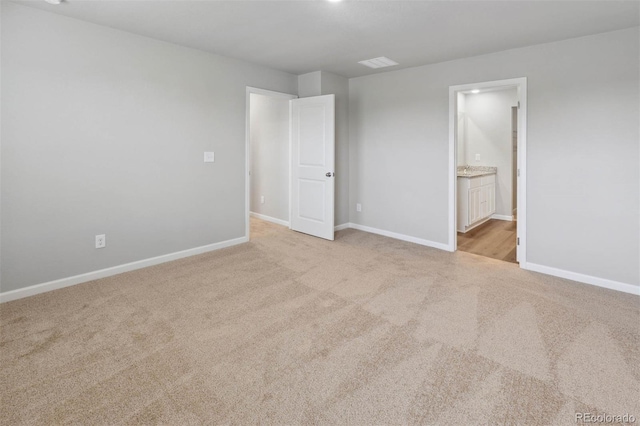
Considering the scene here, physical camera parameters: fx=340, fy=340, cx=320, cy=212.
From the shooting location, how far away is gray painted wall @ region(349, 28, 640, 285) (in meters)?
3.08

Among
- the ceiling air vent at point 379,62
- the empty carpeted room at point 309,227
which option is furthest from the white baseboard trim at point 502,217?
the ceiling air vent at point 379,62

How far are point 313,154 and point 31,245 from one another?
331 cm

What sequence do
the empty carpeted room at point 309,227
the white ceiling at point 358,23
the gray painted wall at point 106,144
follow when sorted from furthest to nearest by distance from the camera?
the gray painted wall at point 106,144, the white ceiling at point 358,23, the empty carpeted room at point 309,227

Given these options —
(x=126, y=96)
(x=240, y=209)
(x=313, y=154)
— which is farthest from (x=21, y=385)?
(x=313, y=154)

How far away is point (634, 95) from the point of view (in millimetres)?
3016

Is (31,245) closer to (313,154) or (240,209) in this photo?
(240,209)

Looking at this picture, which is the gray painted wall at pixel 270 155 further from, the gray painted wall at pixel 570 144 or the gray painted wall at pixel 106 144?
the gray painted wall at pixel 570 144

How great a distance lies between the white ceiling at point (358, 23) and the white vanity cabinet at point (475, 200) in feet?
6.97

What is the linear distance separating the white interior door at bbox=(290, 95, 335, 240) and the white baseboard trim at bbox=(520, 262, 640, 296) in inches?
97.1

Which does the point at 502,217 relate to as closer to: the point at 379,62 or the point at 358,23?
the point at 379,62

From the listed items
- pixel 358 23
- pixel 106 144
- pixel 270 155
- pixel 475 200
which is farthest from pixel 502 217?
pixel 106 144

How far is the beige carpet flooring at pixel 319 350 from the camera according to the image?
164 centimetres

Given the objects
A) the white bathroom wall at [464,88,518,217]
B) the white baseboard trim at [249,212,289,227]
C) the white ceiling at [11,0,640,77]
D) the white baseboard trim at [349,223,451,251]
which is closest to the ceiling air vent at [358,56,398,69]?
the white ceiling at [11,0,640,77]

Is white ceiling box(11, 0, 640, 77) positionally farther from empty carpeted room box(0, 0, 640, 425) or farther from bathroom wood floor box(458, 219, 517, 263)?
bathroom wood floor box(458, 219, 517, 263)
